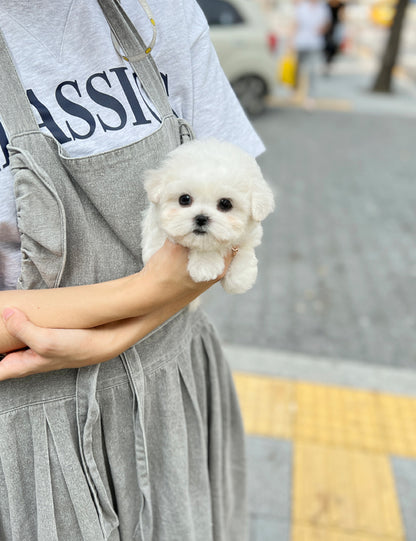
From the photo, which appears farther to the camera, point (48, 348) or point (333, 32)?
point (333, 32)

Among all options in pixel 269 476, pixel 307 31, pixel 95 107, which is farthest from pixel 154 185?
pixel 307 31

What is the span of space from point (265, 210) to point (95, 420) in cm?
66

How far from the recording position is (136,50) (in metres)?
1.24

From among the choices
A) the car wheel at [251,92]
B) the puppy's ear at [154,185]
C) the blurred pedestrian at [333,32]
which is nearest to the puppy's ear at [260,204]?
the puppy's ear at [154,185]

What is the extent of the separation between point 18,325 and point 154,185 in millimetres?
438

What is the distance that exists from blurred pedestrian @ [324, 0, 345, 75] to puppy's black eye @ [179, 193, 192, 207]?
1431 centimetres

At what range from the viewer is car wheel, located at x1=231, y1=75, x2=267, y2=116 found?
9.45m

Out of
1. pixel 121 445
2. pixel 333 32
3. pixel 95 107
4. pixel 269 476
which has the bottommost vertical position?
pixel 269 476

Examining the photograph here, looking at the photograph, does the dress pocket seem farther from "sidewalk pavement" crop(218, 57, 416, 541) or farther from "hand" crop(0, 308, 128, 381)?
"sidewalk pavement" crop(218, 57, 416, 541)

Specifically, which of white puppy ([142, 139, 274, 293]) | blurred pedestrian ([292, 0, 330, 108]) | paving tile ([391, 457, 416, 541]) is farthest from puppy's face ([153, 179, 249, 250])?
blurred pedestrian ([292, 0, 330, 108])

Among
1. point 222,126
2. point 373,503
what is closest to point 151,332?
point 222,126

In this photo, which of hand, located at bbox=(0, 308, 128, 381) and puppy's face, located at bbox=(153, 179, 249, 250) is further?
puppy's face, located at bbox=(153, 179, 249, 250)

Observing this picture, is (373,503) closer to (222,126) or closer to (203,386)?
(203,386)

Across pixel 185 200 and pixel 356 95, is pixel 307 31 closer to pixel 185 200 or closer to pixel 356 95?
pixel 356 95
